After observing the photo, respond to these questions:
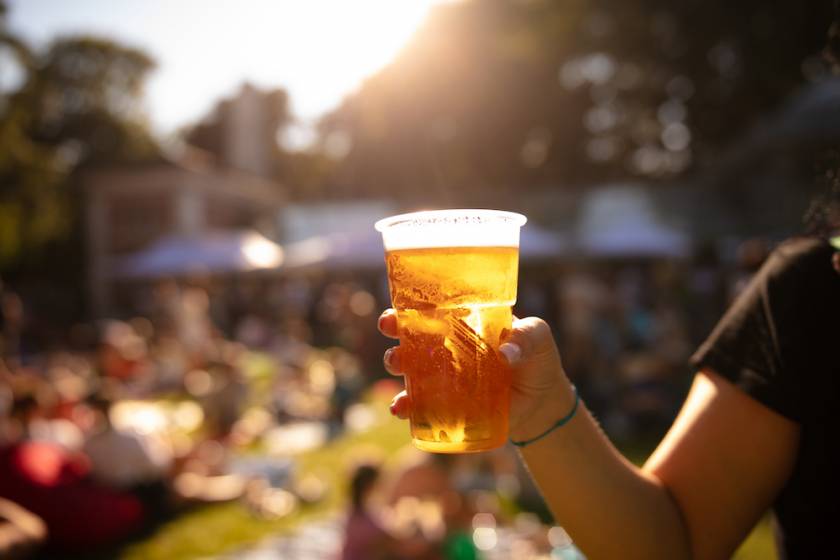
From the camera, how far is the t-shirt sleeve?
1.40 m

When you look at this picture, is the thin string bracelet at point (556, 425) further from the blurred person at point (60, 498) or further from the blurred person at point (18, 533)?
the blurred person at point (60, 498)

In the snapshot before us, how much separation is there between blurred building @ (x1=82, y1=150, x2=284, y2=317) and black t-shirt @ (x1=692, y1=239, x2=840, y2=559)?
2680cm

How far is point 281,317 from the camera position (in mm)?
20984

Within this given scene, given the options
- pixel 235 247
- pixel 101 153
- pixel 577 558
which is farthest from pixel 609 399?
pixel 101 153

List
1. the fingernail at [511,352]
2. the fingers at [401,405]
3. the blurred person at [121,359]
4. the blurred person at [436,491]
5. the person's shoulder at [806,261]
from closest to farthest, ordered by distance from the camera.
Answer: the fingernail at [511,352] → the fingers at [401,405] → the person's shoulder at [806,261] → the blurred person at [436,491] → the blurred person at [121,359]

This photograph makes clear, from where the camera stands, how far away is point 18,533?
16.3ft

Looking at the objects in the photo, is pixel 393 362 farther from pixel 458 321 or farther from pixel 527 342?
pixel 527 342

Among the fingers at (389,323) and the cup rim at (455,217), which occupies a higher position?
the cup rim at (455,217)

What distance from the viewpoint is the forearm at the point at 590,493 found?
4.46ft

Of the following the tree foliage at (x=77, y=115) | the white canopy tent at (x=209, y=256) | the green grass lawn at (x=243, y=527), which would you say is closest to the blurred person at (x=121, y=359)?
the white canopy tent at (x=209, y=256)

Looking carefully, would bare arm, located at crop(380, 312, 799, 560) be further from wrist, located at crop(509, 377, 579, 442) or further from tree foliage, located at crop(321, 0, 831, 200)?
tree foliage, located at crop(321, 0, 831, 200)

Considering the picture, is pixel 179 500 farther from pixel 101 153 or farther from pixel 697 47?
pixel 101 153

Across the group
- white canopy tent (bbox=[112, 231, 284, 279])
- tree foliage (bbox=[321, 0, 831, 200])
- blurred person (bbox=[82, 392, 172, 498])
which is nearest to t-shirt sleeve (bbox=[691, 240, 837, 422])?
blurred person (bbox=[82, 392, 172, 498])

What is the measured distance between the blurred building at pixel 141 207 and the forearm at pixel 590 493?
26.7 metres
